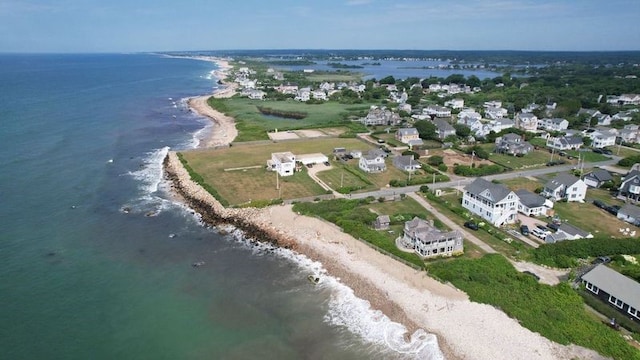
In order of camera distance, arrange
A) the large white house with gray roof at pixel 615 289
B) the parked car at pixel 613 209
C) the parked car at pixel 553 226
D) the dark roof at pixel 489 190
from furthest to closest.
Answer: the parked car at pixel 613 209
the dark roof at pixel 489 190
the parked car at pixel 553 226
the large white house with gray roof at pixel 615 289

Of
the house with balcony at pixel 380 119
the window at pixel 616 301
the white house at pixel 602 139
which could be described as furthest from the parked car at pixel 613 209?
the house with balcony at pixel 380 119

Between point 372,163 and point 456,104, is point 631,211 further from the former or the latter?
point 456,104

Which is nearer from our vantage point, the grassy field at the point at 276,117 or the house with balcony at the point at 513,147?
the house with balcony at the point at 513,147

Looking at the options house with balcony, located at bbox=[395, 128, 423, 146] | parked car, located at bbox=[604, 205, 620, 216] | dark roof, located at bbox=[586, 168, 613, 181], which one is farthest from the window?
house with balcony, located at bbox=[395, 128, 423, 146]

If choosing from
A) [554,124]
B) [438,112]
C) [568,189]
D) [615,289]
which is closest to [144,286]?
[615,289]

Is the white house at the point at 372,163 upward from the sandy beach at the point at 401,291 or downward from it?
upward

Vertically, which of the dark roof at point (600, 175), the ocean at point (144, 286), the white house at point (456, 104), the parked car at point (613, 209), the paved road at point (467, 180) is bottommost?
the ocean at point (144, 286)

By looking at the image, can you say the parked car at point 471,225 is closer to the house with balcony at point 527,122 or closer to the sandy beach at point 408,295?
the sandy beach at point 408,295
